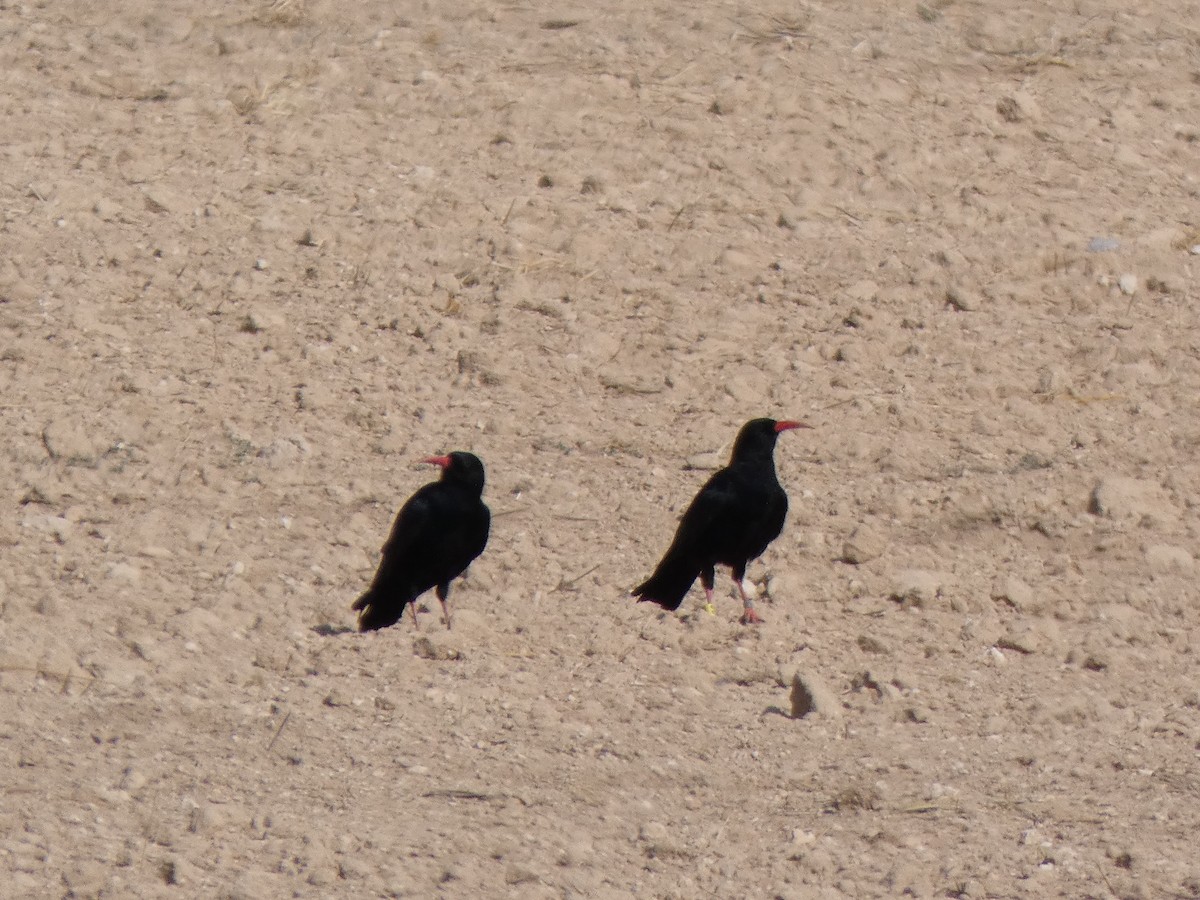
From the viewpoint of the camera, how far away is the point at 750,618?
7.18 m

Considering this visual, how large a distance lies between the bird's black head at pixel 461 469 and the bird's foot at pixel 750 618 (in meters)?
1.18

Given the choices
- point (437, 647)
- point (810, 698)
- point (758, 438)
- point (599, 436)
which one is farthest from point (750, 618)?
point (599, 436)

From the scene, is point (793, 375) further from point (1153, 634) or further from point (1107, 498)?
point (1153, 634)

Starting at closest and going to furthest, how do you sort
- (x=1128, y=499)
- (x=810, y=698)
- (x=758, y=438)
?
(x=810, y=698) → (x=758, y=438) → (x=1128, y=499)

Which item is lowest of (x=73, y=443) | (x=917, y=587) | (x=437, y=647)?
(x=437, y=647)

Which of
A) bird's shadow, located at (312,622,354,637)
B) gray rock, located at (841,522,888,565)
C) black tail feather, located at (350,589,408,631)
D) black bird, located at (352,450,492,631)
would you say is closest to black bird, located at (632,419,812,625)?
gray rock, located at (841,522,888,565)

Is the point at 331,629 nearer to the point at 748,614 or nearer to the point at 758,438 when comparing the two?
the point at 748,614

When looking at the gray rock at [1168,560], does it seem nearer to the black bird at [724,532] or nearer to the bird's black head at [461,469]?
the black bird at [724,532]

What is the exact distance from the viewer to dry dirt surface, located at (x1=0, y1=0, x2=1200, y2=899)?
593 centimetres

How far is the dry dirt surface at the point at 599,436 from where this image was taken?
5.93 m

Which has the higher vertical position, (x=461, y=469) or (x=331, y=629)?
(x=461, y=469)

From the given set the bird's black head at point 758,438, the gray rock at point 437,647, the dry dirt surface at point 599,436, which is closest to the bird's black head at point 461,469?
Result: the dry dirt surface at point 599,436

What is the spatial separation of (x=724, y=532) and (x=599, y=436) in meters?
1.40

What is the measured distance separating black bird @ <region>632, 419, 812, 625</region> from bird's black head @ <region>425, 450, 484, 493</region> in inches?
30.8
